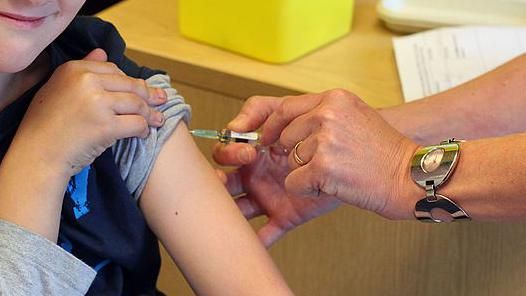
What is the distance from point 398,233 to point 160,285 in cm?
46

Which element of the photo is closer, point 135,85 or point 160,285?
point 135,85

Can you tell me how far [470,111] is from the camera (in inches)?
49.6

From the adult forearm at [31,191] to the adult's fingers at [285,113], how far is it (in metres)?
0.34

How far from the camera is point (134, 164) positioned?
1.08 m

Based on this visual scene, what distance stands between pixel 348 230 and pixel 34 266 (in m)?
0.62

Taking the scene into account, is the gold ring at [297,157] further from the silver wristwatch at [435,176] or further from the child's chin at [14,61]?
the child's chin at [14,61]

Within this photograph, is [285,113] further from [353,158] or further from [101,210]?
[101,210]

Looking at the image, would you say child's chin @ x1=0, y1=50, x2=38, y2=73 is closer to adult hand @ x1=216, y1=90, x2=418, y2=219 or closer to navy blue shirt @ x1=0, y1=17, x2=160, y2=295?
navy blue shirt @ x1=0, y1=17, x2=160, y2=295

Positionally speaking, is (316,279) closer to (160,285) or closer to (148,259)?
(160,285)

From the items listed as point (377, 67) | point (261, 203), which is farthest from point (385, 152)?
point (377, 67)

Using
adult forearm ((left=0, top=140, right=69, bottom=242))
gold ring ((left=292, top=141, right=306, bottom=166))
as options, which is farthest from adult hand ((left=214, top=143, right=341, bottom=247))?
adult forearm ((left=0, top=140, right=69, bottom=242))

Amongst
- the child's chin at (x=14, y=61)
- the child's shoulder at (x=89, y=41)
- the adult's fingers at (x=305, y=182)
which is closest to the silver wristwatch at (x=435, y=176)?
the adult's fingers at (x=305, y=182)

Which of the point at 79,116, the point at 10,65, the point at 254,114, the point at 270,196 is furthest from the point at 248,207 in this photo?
the point at 10,65

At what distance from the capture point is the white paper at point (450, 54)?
142 cm
